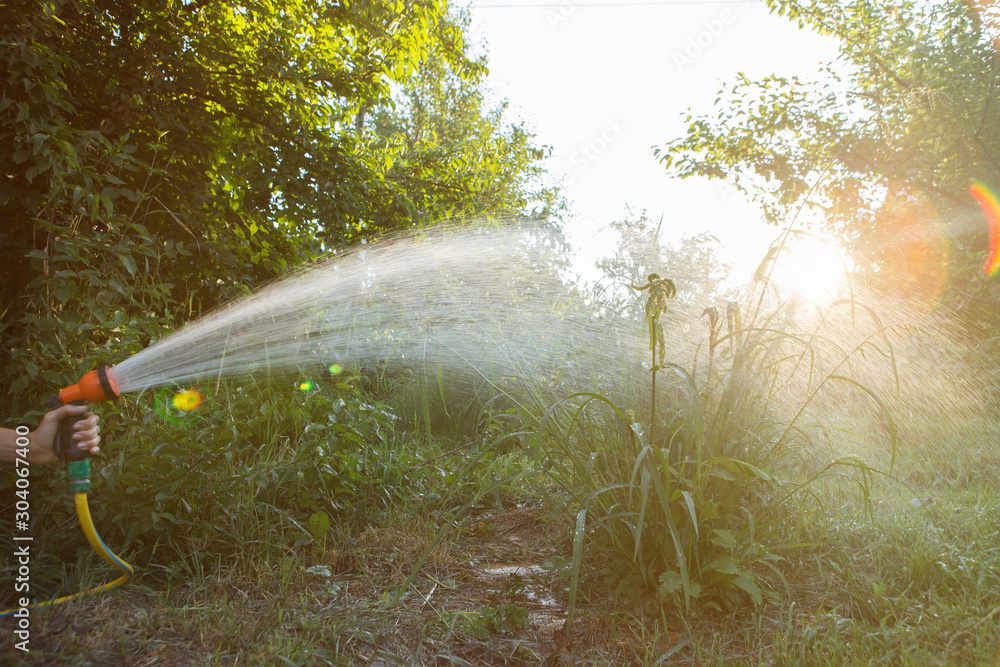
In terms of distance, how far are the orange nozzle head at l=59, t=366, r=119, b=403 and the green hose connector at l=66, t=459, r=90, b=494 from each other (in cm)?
19

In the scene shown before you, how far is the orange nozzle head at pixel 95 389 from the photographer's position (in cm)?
152

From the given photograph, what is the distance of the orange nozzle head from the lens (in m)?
1.52

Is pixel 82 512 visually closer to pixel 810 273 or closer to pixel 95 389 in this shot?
pixel 95 389

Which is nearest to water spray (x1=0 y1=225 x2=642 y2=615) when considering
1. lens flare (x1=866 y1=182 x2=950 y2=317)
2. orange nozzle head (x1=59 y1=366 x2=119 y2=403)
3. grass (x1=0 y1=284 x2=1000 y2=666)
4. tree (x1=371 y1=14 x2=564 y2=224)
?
orange nozzle head (x1=59 y1=366 x2=119 y2=403)

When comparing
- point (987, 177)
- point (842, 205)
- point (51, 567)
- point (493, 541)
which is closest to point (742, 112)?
point (842, 205)

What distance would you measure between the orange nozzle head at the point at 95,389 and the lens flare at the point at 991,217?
6431mm

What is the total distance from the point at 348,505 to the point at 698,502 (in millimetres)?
1506

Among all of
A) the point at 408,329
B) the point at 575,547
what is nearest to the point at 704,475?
the point at 575,547

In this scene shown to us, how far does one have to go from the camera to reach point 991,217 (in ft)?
17.2

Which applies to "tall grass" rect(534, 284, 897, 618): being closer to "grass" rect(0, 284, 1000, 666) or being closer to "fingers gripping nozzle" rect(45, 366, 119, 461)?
"grass" rect(0, 284, 1000, 666)

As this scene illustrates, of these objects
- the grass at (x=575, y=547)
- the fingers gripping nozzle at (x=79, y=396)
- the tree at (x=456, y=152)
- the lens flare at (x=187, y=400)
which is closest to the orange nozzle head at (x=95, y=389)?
the fingers gripping nozzle at (x=79, y=396)

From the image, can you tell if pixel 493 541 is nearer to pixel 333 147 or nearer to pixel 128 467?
pixel 128 467

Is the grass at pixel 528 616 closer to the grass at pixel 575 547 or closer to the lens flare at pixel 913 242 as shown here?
the grass at pixel 575 547

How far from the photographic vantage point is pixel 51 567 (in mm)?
1883
